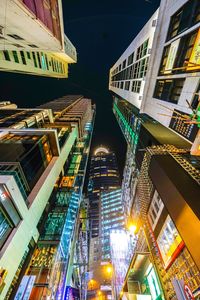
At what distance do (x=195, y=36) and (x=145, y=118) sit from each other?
2290cm

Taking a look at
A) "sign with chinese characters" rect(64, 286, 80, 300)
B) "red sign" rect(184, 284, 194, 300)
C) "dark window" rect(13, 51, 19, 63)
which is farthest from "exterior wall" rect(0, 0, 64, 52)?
"sign with chinese characters" rect(64, 286, 80, 300)

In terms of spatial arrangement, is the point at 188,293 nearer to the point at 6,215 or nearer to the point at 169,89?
the point at 6,215

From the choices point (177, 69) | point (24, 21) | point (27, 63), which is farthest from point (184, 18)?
point (27, 63)

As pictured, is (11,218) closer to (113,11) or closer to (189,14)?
(189,14)

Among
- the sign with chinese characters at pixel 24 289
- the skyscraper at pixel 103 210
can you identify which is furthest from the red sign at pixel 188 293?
the skyscraper at pixel 103 210

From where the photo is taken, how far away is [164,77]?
17.0 m

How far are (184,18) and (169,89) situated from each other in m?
6.45

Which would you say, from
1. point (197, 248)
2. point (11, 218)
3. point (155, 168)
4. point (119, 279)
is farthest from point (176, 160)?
point (119, 279)

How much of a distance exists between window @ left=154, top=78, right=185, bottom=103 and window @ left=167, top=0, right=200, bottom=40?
4.62 m

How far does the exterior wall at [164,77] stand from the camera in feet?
40.1

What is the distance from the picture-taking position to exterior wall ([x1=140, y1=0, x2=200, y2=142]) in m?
12.2

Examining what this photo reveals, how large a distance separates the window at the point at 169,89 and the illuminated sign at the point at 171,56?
1293 millimetres

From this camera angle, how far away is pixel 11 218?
1119cm

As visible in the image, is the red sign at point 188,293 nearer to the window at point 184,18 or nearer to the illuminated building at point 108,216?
the window at point 184,18
